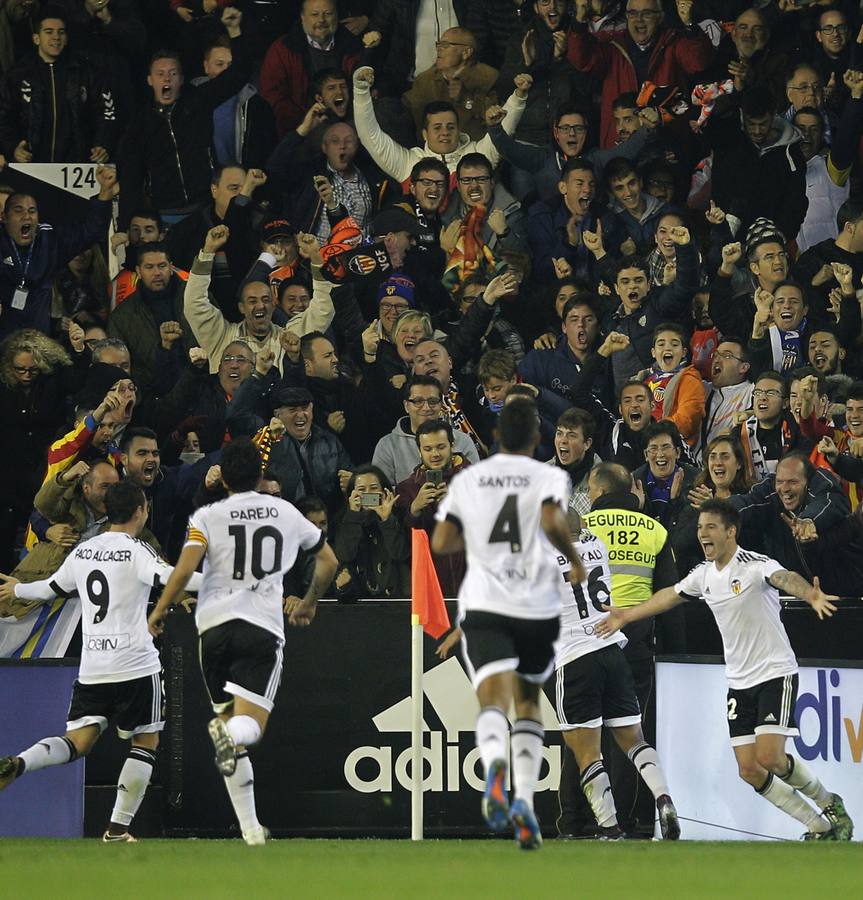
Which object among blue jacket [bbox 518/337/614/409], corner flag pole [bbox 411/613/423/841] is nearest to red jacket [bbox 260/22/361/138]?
blue jacket [bbox 518/337/614/409]

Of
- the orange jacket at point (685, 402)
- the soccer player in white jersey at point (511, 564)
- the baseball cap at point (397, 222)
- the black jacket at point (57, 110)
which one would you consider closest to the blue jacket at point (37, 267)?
the black jacket at point (57, 110)

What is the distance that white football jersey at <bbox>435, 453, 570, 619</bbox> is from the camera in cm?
806

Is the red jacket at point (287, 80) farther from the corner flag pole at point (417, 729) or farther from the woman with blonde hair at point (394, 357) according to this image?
the corner flag pole at point (417, 729)

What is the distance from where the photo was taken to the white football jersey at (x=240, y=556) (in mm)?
9539

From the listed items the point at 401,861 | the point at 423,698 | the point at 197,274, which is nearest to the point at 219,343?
the point at 197,274

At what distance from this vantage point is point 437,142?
1559cm

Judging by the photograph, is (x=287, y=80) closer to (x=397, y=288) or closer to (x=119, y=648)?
(x=397, y=288)

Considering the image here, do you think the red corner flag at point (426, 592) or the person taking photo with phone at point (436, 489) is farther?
the person taking photo with phone at point (436, 489)

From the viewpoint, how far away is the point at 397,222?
1518cm

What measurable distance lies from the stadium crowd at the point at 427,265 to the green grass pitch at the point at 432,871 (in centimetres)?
313

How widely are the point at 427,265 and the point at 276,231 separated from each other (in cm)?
134

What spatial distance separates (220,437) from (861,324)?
521 cm

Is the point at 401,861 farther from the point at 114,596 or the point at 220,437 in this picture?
the point at 220,437

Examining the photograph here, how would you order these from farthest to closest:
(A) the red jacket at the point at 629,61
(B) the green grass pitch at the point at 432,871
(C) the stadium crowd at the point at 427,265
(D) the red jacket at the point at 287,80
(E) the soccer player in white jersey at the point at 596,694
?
(D) the red jacket at the point at 287,80 < (A) the red jacket at the point at 629,61 < (C) the stadium crowd at the point at 427,265 < (E) the soccer player in white jersey at the point at 596,694 < (B) the green grass pitch at the point at 432,871
